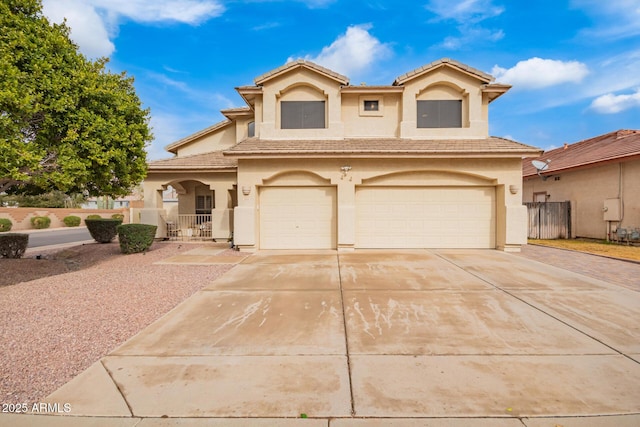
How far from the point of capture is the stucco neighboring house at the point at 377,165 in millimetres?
11539

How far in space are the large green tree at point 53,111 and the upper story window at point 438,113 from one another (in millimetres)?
10845

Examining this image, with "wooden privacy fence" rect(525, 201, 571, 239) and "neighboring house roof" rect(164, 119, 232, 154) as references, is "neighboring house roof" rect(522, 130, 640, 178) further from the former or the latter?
"neighboring house roof" rect(164, 119, 232, 154)

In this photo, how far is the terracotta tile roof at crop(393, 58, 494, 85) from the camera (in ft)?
41.6

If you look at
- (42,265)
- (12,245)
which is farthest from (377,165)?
(12,245)

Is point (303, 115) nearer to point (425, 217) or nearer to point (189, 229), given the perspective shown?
point (425, 217)

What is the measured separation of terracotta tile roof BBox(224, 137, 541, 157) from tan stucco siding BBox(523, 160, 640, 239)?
6.49m

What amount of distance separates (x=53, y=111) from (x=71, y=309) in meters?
4.77

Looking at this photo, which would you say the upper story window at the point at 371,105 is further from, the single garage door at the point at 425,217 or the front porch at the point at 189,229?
the front porch at the point at 189,229

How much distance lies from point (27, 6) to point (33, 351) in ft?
27.1

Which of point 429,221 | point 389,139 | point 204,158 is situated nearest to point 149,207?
point 204,158

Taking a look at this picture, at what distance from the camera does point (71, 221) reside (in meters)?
31.9

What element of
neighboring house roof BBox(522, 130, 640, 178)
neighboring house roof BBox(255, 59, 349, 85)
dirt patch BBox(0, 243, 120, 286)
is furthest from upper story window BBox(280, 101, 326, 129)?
neighboring house roof BBox(522, 130, 640, 178)

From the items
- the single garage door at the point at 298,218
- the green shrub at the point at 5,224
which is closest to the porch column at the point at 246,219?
the single garage door at the point at 298,218

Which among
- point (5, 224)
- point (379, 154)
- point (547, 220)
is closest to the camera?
point (379, 154)
